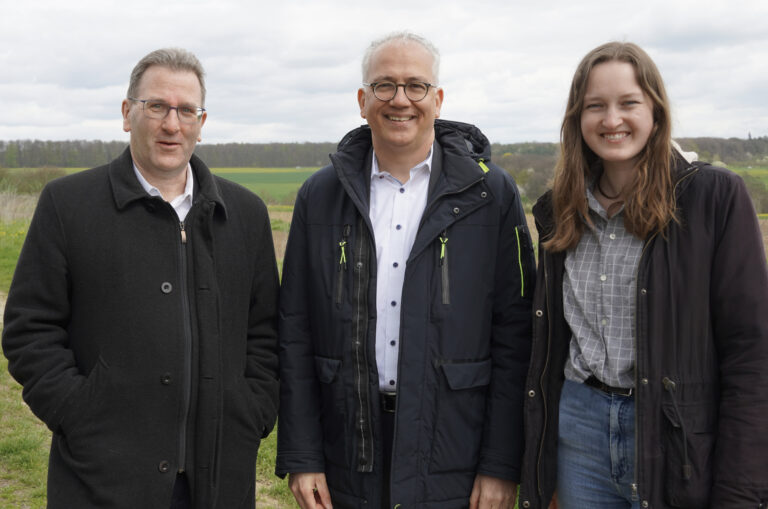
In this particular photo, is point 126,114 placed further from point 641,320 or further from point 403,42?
point 641,320

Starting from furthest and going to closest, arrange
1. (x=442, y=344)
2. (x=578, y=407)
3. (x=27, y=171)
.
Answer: (x=27, y=171)
(x=442, y=344)
(x=578, y=407)

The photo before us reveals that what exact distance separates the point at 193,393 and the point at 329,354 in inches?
22.6

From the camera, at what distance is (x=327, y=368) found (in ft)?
9.77

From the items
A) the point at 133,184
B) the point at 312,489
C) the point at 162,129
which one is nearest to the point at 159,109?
the point at 162,129

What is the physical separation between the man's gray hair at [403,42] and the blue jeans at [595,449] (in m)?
1.42

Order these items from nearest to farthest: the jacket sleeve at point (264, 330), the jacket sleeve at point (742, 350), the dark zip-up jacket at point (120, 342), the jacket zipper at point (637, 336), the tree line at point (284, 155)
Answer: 1. the jacket sleeve at point (742, 350)
2. the jacket zipper at point (637, 336)
3. the dark zip-up jacket at point (120, 342)
4. the jacket sleeve at point (264, 330)
5. the tree line at point (284, 155)

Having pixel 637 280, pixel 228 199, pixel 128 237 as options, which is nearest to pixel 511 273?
pixel 637 280

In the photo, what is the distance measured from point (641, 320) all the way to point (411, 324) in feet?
2.84

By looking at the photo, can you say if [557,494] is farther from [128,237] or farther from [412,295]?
[128,237]

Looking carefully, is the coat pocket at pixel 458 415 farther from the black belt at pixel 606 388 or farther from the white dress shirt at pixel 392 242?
the black belt at pixel 606 388

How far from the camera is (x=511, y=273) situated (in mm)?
2971

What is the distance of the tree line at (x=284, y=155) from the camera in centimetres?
1753

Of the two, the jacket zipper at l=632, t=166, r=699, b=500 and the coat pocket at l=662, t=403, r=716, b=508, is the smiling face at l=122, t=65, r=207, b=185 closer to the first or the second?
the jacket zipper at l=632, t=166, r=699, b=500

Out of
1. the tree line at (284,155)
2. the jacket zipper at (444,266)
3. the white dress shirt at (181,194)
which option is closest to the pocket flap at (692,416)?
the jacket zipper at (444,266)
